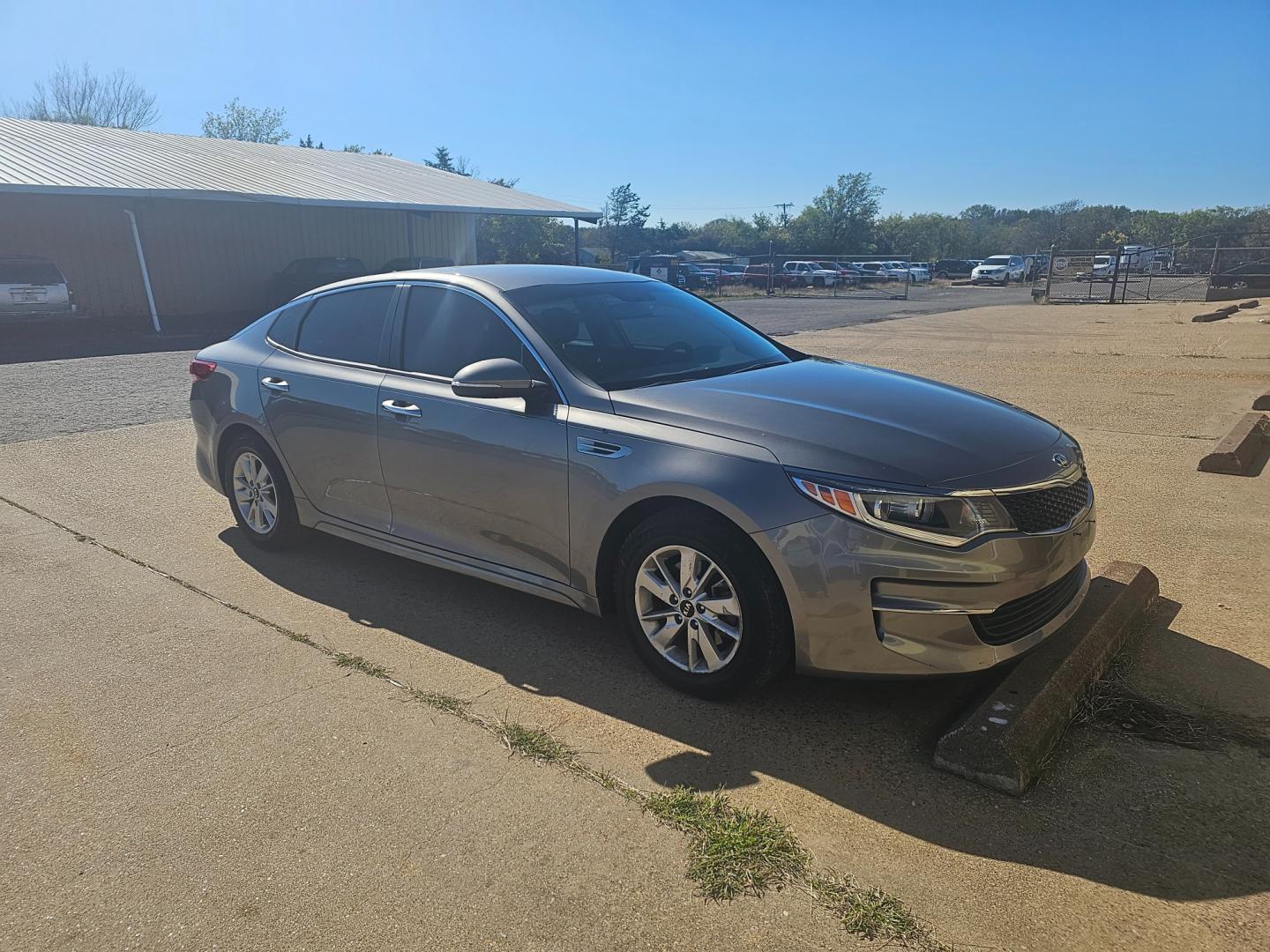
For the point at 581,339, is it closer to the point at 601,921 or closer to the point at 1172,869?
the point at 601,921

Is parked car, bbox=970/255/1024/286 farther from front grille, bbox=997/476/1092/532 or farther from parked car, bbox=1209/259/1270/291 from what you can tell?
front grille, bbox=997/476/1092/532

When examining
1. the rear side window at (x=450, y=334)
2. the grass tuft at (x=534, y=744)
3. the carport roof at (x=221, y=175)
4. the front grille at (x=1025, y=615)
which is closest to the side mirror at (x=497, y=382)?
the rear side window at (x=450, y=334)

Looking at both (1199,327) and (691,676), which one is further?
(1199,327)

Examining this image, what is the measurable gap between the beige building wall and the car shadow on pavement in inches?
871

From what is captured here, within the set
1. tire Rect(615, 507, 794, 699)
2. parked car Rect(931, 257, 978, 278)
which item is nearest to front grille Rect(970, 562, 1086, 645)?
tire Rect(615, 507, 794, 699)

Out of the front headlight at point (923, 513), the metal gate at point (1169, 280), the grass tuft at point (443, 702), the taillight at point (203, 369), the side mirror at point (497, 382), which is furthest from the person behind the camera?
the metal gate at point (1169, 280)

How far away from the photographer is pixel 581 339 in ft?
13.5

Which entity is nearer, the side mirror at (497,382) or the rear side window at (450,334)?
the side mirror at (497,382)

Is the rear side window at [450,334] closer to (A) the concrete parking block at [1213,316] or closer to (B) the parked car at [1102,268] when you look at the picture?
(A) the concrete parking block at [1213,316]

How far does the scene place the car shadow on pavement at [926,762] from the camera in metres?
2.57

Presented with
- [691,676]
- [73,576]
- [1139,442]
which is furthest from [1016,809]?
[1139,442]

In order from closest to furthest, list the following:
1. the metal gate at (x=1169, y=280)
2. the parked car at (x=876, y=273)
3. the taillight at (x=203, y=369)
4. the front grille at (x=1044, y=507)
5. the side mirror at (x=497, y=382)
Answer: the front grille at (x=1044, y=507), the side mirror at (x=497, y=382), the taillight at (x=203, y=369), the metal gate at (x=1169, y=280), the parked car at (x=876, y=273)

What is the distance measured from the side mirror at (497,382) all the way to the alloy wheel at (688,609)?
0.90 m

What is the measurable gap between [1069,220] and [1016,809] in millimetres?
121624
